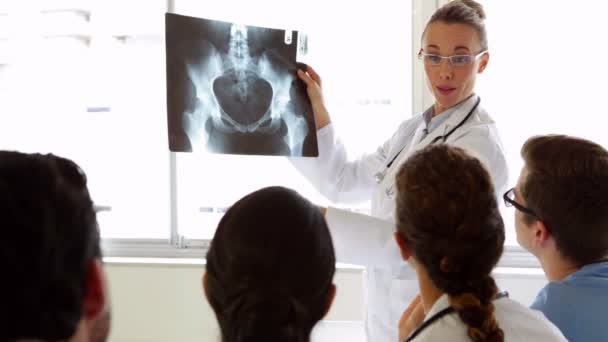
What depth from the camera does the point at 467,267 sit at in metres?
1.05

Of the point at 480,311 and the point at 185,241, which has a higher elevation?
the point at 480,311

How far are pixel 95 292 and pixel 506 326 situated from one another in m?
0.66

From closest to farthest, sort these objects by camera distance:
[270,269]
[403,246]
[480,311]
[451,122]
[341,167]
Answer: [270,269]
[480,311]
[403,246]
[451,122]
[341,167]

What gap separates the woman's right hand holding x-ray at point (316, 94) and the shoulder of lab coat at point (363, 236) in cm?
31

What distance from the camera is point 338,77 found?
110 inches

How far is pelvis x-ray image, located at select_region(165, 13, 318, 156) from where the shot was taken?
5.93ft

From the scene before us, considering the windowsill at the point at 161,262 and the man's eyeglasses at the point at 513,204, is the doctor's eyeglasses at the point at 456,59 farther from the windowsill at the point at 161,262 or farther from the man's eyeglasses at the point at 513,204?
the windowsill at the point at 161,262

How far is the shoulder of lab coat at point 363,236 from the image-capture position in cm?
169

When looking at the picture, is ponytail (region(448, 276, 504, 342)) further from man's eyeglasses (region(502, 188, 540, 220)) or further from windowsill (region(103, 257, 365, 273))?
windowsill (region(103, 257, 365, 273))

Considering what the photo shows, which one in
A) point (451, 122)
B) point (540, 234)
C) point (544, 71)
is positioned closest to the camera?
point (540, 234)

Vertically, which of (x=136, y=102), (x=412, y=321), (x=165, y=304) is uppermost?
(x=136, y=102)

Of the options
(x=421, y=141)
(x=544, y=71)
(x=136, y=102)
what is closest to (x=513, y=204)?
(x=421, y=141)

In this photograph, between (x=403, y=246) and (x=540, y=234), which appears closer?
(x=403, y=246)

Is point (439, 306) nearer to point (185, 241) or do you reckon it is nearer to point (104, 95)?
point (185, 241)
